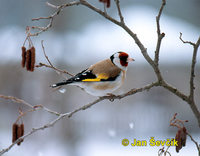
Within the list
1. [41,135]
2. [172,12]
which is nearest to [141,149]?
[41,135]

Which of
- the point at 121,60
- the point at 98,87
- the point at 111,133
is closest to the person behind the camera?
the point at 98,87

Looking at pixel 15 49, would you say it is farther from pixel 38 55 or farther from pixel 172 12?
pixel 172 12

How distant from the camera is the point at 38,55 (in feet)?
15.9

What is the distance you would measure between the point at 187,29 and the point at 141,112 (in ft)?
8.99

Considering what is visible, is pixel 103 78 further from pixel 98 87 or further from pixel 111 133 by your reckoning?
pixel 111 133

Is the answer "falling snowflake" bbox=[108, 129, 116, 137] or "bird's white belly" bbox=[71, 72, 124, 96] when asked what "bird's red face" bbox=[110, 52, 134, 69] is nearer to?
"bird's white belly" bbox=[71, 72, 124, 96]

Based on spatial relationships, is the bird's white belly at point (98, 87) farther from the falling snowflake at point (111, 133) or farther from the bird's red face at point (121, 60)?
the falling snowflake at point (111, 133)

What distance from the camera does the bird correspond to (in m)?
1.87

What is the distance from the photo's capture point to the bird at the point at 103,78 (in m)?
1.87

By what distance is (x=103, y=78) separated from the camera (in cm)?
192

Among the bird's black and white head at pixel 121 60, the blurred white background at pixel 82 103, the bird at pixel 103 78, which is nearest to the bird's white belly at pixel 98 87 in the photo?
the bird at pixel 103 78

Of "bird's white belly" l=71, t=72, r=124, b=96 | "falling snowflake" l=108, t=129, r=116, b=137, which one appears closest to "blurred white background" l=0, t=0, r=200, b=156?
"falling snowflake" l=108, t=129, r=116, b=137

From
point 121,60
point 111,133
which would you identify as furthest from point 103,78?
point 111,133

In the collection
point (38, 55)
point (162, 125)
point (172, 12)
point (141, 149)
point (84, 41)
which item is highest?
point (172, 12)
